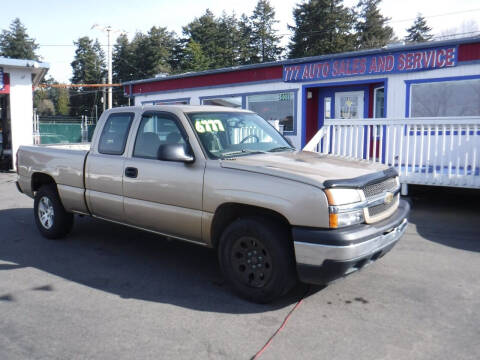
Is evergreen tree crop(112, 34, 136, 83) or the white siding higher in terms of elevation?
evergreen tree crop(112, 34, 136, 83)

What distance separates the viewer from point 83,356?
3.13 m

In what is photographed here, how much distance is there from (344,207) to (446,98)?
27.5ft

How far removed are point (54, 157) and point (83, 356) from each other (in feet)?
11.7

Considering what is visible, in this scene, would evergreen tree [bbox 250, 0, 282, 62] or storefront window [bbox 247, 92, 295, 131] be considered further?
evergreen tree [bbox 250, 0, 282, 62]

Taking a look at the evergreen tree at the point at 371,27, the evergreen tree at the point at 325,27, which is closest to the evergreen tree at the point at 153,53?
the evergreen tree at the point at 325,27

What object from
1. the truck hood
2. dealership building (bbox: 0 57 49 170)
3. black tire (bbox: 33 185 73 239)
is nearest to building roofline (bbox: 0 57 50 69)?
dealership building (bbox: 0 57 49 170)

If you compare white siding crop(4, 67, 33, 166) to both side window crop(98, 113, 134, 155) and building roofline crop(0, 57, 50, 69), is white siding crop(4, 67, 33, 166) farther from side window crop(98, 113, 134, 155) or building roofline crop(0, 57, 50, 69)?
side window crop(98, 113, 134, 155)

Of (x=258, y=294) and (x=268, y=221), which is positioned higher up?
(x=268, y=221)

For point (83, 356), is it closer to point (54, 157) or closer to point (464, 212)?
point (54, 157)

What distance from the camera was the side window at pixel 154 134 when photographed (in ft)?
15.6

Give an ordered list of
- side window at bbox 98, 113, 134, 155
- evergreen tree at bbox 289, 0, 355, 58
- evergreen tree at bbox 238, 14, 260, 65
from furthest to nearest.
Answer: evergreen tree at bbox 238, 14, 260, 65
evergreen tree at bbox 289, 0, 355, 58
side window at bbox 98, 113, 134, 155

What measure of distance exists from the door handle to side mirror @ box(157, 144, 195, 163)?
2.19ft

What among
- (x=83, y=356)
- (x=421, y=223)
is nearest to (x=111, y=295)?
(x=83, y=356)

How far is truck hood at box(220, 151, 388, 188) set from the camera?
377 cm
